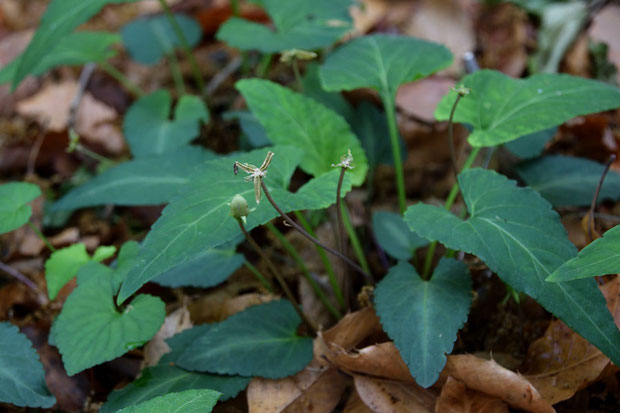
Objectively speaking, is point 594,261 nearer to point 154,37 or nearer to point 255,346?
→ point 255,346

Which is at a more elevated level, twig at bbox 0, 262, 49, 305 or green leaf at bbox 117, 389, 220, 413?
green leaf at bbox 117, 389, 220, 413

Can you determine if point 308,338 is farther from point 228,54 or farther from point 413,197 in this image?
point 228,54

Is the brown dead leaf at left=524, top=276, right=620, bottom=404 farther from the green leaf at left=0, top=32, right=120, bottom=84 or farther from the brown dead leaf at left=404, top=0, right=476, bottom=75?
the green leaf at left=0, top=32, right=120, bottom=84

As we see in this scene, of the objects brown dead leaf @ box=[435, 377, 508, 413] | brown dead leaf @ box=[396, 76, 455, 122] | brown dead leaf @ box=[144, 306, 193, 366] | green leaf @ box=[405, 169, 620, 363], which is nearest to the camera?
green leaf @ box=[405, 169, 620, 363]

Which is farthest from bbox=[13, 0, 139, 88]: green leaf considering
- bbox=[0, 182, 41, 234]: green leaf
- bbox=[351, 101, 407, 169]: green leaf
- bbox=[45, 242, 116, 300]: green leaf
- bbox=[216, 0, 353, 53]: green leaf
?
bbox=[351, 101, 407, 169]: green leaf

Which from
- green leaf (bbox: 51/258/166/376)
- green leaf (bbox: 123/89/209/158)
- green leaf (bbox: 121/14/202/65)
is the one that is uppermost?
green leaf (bbox: 121/14/202/65)

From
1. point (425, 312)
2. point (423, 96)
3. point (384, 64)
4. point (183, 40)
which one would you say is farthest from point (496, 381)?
point (183, 40)

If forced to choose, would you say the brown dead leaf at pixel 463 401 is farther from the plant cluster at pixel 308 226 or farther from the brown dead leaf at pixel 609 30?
the brown dead leaf at pixel 609 30
